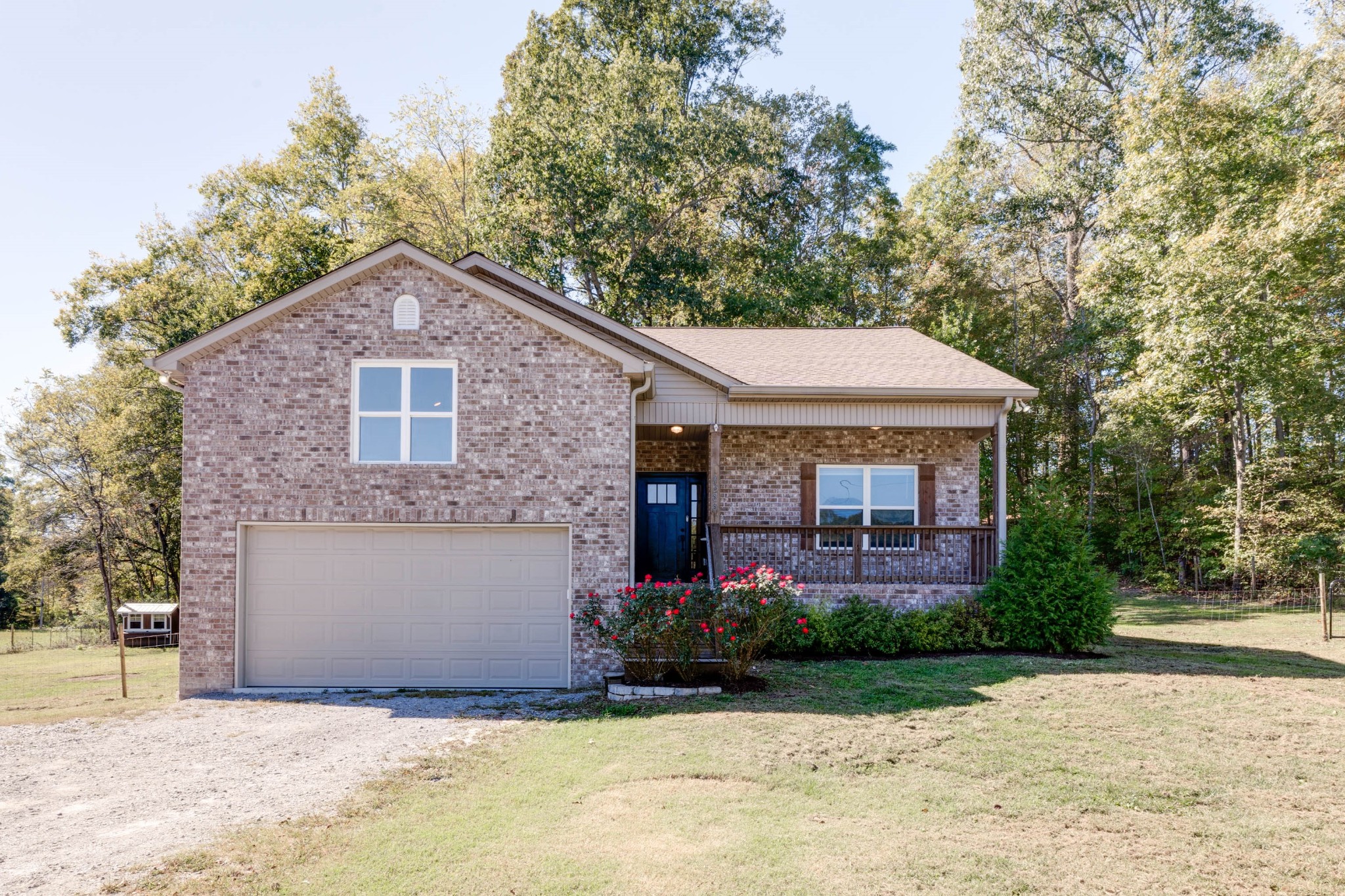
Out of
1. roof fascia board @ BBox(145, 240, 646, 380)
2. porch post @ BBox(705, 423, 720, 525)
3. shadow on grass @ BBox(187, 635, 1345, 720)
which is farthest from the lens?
porch post @ BBox(705, 423, 720, 525)

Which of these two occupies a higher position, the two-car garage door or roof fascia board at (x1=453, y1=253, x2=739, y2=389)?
roof fascia board at (x1=453, y1=253, x2=739, y2=389)

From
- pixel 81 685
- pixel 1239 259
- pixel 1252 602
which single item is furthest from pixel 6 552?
pixel 1239 259

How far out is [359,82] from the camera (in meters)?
29.3

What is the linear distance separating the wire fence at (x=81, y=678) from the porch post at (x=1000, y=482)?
12051 millimetres

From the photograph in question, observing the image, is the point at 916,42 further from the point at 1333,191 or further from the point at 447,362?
the point at 447,362

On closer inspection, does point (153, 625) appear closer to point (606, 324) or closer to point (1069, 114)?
point (606, 324)

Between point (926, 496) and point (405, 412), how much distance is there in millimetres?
8607

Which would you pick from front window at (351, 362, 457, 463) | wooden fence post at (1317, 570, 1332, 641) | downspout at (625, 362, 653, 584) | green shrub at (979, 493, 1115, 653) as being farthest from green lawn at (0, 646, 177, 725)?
wooden fence post at (1317, 570, 1332, 641)

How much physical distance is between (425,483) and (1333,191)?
19802 millimetres

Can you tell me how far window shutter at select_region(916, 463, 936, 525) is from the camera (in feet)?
44.9

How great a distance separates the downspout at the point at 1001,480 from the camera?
12508 millimetres

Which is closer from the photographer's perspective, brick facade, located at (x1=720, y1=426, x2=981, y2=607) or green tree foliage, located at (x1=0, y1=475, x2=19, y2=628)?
brick facade, located at (x1=720, y1=426, x2=981, y2=607)

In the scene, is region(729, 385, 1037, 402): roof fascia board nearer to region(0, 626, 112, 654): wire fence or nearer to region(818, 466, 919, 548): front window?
region(818, 466, 919, 548): front window

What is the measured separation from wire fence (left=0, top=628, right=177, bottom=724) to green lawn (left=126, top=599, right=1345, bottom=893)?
6180mm
